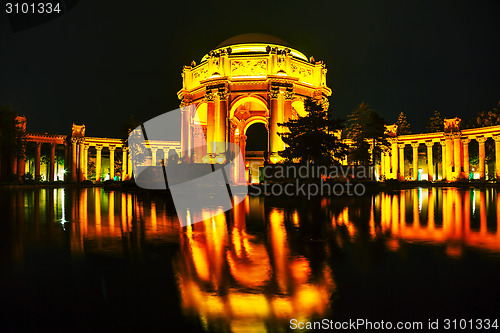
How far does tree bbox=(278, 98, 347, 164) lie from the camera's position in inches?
1219

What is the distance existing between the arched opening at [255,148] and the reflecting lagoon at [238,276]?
161 ft

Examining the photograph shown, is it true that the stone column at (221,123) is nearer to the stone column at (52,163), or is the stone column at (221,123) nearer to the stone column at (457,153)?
the stone column at (52,163)

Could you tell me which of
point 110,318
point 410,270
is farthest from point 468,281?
point 110,318

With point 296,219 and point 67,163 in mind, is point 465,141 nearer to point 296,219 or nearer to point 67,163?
point 296,219

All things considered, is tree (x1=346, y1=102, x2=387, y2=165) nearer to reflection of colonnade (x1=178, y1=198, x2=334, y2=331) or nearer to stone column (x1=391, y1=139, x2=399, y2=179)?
stone column (x1=391, y1=139, x2=399, y2=179)

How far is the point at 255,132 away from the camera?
262 feet

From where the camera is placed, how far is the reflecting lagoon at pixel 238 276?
4.70m

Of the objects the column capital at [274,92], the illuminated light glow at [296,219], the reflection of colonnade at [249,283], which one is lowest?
the illuminated light glow at [296,219]

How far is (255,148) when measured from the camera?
7569cm

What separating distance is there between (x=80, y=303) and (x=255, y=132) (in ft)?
248

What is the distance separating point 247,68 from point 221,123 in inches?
307

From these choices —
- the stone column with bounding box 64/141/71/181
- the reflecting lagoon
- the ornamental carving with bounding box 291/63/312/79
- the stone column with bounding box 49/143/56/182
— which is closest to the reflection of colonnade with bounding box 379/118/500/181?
the ornamental carving with bounding box 291/63/312/79

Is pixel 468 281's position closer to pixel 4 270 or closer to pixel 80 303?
pixel 80 303

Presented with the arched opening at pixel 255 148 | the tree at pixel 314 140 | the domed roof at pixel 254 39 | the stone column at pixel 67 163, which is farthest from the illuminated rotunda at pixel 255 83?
the stone column at pixel 67 163
